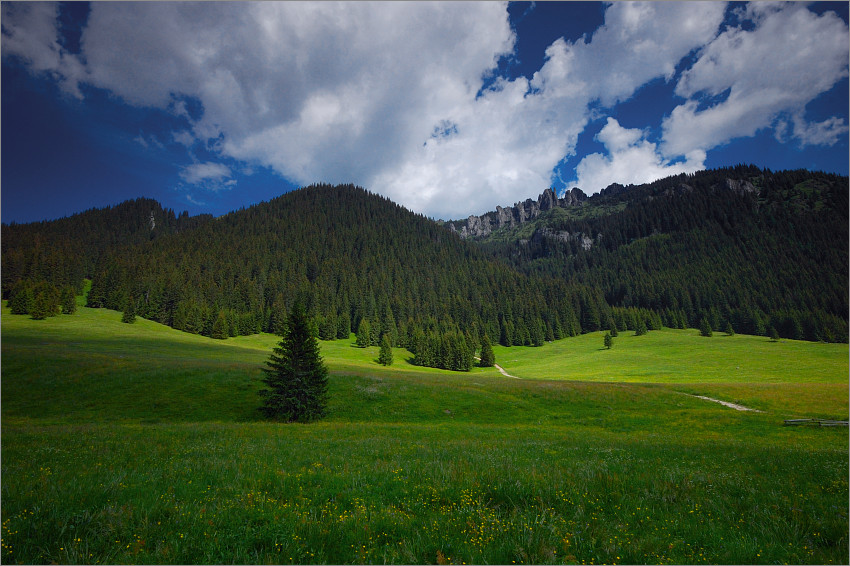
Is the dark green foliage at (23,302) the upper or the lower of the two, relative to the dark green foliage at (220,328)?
upper

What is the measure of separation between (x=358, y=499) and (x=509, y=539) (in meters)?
3.12

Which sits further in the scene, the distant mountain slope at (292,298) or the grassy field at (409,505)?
the distant mountain slope at (292,298)

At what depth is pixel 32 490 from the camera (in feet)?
20.8

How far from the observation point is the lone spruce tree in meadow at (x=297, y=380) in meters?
31.2

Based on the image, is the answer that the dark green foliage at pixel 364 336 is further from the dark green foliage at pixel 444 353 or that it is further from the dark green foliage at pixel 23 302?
the dark green foliage at pixel 23 302

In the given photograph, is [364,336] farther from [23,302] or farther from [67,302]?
[23,302]

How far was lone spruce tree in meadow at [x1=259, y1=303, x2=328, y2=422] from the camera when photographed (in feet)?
102

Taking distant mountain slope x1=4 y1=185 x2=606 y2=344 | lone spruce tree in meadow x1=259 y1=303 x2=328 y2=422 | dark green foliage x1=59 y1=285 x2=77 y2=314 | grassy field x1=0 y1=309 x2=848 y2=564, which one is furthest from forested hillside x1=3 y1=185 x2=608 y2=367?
grassy field x1=0 y1=309 x2=848 y2=564

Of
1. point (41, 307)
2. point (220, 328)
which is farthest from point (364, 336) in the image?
point (41, 307)

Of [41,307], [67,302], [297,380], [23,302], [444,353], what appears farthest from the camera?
[444,353]

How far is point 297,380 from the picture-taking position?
31.6 metres

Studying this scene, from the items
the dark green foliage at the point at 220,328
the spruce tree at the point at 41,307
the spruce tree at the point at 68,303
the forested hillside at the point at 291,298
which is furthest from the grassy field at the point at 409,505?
the spruce tree at the point at 68,303

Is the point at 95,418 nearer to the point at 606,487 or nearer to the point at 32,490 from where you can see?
the point at 32,490

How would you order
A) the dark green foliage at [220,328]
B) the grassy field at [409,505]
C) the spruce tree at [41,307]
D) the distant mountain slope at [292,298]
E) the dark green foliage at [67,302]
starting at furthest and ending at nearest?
the distant mountain slope at [292,298], the dark green foliage at [220,328], the dark green foliage at [67,302], the spruce tree at [41,307], the grassy field at [409,505]
